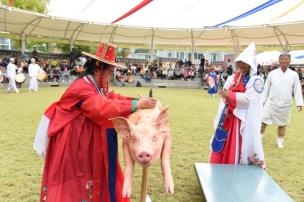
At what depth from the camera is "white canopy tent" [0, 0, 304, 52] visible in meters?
19.7

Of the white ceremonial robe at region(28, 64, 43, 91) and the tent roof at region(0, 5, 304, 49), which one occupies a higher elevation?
the tent roof at region(0, 5, 304, 49)

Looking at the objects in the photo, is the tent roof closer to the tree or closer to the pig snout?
the tree

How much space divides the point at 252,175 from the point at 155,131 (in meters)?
1.83

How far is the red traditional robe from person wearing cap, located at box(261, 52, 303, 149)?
442 cm

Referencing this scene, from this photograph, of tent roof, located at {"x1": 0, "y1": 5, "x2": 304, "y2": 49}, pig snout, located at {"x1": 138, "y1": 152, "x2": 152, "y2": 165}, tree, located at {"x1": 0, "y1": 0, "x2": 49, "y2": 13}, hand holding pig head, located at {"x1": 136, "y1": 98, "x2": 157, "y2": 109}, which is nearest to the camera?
pig snout, located at {"x1": 138, "y1": 152, "x2": 152, "y2": 165}

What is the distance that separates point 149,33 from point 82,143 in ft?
70.4

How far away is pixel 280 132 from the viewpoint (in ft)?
21.4

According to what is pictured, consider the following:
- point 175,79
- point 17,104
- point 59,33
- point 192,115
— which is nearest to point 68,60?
point 59,33

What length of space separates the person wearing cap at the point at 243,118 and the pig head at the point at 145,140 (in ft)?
5.77

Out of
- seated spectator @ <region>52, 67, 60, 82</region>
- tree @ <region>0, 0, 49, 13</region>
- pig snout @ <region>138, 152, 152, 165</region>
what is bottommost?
seated spectator @ <region>52, 67, 60, 82</region>

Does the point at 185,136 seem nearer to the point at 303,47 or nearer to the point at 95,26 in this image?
the point at 95,26

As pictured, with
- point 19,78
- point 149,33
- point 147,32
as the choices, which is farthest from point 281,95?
point 149,33

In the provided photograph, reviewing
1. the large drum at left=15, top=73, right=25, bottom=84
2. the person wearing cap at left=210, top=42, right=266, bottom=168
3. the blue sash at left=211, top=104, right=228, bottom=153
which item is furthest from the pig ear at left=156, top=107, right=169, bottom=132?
the large drum at left=15, top=73, right=25, bottom=84

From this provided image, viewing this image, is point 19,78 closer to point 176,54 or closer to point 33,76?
point 33,76
